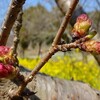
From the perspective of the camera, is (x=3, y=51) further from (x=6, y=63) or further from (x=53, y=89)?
(x=53, y=89)

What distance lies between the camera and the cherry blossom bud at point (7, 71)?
0.78 m

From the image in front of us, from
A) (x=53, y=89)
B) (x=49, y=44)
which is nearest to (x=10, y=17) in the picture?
(x=53, y=89)

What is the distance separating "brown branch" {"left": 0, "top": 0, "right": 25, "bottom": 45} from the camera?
34.1 inches

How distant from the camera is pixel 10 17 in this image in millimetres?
929

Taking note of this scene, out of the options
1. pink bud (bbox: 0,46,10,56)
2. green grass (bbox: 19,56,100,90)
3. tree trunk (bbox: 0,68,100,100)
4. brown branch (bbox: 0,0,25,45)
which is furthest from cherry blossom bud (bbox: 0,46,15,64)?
green grass (bbox: 19,56,100,90)

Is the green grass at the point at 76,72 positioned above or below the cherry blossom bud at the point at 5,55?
above

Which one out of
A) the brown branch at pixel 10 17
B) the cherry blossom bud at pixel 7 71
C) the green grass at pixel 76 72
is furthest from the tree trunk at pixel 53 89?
the green grass at pixel 76 72

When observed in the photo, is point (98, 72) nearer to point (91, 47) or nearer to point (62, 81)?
point (62, 81)

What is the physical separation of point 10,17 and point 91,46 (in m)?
0.24

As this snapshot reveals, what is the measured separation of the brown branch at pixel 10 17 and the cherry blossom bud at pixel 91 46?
0.18 m

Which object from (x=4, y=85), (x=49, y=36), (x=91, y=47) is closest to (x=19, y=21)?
(x=4, y=85)

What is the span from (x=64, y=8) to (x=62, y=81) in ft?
4.14

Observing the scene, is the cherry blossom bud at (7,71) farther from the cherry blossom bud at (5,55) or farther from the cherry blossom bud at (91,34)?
the cherry blossom bud at (91,34)

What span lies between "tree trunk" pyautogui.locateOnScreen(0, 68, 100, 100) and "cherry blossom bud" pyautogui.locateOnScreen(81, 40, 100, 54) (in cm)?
36
